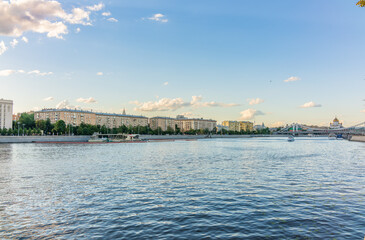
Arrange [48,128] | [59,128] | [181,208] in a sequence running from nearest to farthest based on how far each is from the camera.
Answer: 1. [181,208]
2. [59,128]
3. [48,128]

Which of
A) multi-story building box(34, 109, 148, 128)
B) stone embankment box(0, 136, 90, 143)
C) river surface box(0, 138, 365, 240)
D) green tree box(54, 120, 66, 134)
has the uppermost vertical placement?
multi-story building box(34, 109, 148, 128)

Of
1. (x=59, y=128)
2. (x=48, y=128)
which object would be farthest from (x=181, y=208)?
(x=48, y=128)

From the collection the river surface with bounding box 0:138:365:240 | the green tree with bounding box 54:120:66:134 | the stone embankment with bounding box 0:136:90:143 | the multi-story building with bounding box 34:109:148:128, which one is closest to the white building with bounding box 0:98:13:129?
the multi-story building with bounding box 34:109:148:128

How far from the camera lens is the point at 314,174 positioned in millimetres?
23516

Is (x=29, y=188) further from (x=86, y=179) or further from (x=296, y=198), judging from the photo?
(x=296, y=198)

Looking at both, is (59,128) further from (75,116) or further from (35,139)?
(75,116)

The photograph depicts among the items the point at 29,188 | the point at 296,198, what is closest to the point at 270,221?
the point at 296,198

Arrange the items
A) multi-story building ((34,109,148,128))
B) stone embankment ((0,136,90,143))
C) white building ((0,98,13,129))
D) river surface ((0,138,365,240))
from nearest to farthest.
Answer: river surface ((0,138,365,240)) < stone embankment ((0,136,90,143)) < white building ((0,98,13,129)) < multi-story building ((34,109,148,128))

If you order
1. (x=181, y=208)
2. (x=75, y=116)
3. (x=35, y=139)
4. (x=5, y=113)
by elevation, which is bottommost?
(x=181, y=208)

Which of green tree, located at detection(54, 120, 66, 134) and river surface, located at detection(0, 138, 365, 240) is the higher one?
green tree, located at detection(54, 120, 66, 134)

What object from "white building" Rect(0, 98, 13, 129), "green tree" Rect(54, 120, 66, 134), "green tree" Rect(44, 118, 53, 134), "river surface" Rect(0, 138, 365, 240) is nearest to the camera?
"river surface" Rect(0, 138, 365, 240)

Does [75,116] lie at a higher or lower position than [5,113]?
lower

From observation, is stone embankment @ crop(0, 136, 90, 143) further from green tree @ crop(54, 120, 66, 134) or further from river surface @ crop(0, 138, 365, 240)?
river surface @ crop(0, 138, 365, 240)

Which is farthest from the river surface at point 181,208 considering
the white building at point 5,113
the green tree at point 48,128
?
the white building at point 5,113
